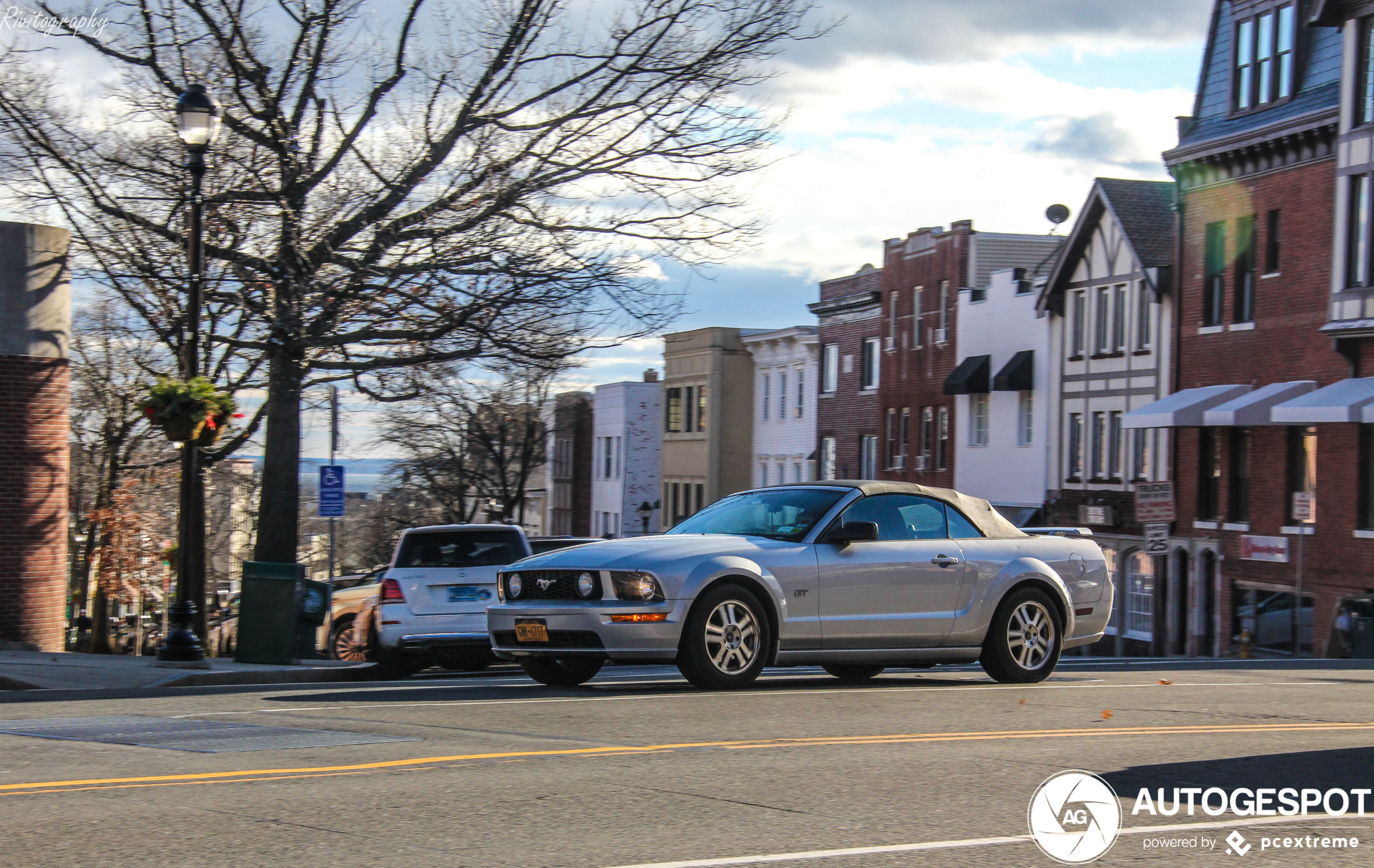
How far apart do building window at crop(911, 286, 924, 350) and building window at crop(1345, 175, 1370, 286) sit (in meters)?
18.9

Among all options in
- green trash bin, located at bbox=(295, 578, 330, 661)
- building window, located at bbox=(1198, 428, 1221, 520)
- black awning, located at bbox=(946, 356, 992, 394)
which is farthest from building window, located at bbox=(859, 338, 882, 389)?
green trash bin, located at bbox=(295, 578, 330, 661)

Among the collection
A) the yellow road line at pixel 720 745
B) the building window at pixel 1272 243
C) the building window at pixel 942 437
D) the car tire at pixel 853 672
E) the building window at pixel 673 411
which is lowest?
the car tire at pixel 853 672

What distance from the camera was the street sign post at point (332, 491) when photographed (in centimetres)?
2550

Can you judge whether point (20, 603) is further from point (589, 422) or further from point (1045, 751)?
point (589, 422)

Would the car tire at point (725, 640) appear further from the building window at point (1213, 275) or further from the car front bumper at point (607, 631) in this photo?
the building window at point (1213, 275)

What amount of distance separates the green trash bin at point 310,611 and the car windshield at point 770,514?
6153mm

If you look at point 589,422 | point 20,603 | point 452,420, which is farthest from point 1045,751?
point 589,422

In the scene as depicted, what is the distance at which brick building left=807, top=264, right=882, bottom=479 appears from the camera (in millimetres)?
51781

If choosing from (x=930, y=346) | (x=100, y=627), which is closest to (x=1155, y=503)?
(x=930, y=346)

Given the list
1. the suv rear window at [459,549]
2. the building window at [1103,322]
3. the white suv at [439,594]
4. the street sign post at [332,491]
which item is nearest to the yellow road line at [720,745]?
the white suv at [439,594]

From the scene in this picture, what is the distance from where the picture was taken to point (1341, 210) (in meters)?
30.2

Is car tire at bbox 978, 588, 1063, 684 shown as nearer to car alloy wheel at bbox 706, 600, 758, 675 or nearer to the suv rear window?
car alloy wheel at bbox 706, 600, 758, 675

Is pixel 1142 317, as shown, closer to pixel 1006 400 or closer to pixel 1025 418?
pixel 1025 418

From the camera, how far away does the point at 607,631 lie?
10453mm
